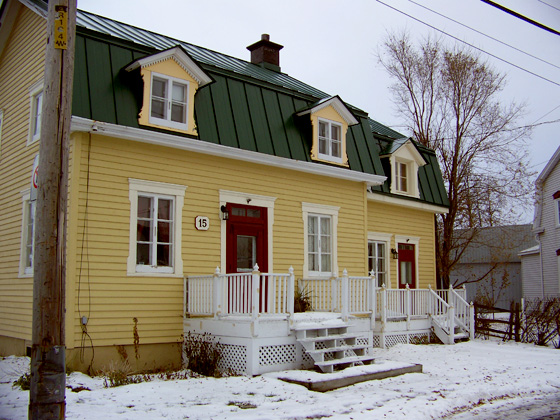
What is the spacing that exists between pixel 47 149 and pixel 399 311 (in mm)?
11464

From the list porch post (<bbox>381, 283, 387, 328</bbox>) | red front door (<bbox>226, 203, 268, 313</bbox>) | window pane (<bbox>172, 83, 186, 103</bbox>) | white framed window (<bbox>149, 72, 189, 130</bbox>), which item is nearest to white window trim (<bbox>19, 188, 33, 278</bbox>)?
white framed window (<bbox>149, 72, 189, 130</bbox>)

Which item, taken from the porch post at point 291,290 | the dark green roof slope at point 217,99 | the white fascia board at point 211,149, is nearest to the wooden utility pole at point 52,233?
the white fascia board at point 211,149

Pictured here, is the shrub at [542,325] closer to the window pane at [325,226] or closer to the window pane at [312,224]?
the window pane at [325,226]

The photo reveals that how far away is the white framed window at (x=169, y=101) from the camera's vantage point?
457 inches

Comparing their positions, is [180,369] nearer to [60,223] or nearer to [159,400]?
[159,400]

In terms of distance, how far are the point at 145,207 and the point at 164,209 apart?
1.40 ft

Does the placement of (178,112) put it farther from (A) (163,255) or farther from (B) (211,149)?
(A) (163,255)

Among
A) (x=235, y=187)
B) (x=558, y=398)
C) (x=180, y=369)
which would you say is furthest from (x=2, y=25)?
(x=558, y=398)

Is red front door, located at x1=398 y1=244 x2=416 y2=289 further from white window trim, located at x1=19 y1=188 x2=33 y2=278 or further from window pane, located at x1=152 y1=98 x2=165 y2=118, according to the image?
white window trim, located at x1=19 y1=188 x2=33 y2=278

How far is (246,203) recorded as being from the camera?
1298cm

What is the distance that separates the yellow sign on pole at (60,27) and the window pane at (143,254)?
560cm

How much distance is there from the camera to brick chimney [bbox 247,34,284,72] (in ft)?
62.2

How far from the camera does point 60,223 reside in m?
6.09

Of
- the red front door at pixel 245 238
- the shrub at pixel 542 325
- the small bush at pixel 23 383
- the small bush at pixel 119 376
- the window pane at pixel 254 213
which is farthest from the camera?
the shrub at pixel 542 325
